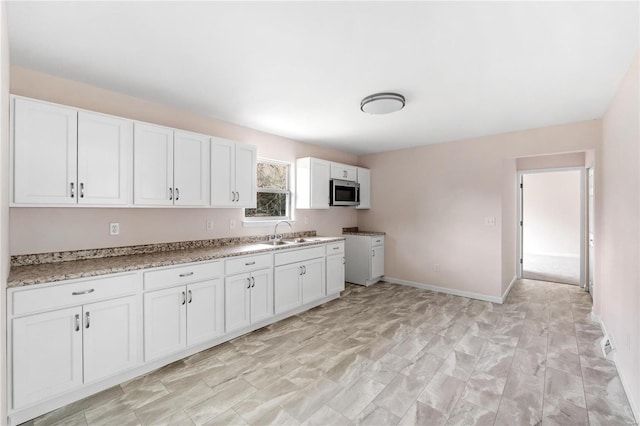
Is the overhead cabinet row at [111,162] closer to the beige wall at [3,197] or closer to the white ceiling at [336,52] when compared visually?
the beige wall at [3,197]

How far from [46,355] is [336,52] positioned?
2.88 metres

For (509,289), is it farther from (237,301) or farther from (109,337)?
(109,337)

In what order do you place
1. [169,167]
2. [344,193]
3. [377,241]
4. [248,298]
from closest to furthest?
[169,167] < [248,298] < [344,193] < [377,241]

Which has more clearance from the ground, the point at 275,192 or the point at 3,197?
the point at 275,192

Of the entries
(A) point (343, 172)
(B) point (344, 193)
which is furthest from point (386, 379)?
(A) point (343, 172)

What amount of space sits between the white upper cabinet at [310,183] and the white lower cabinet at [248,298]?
1472 millimetres

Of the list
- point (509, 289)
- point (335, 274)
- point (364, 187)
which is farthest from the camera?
point (364, 187)

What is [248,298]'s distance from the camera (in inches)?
124

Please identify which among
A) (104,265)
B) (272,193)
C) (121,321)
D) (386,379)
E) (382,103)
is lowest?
(386,379)

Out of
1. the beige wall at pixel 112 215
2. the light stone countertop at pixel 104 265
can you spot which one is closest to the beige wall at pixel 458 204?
the beige wall at pixel 112 215

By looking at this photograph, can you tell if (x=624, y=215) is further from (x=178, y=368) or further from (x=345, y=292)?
(x=178, y=368)

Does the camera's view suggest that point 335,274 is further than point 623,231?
Yes

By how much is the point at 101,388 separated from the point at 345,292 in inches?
130

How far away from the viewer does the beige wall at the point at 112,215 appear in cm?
232
